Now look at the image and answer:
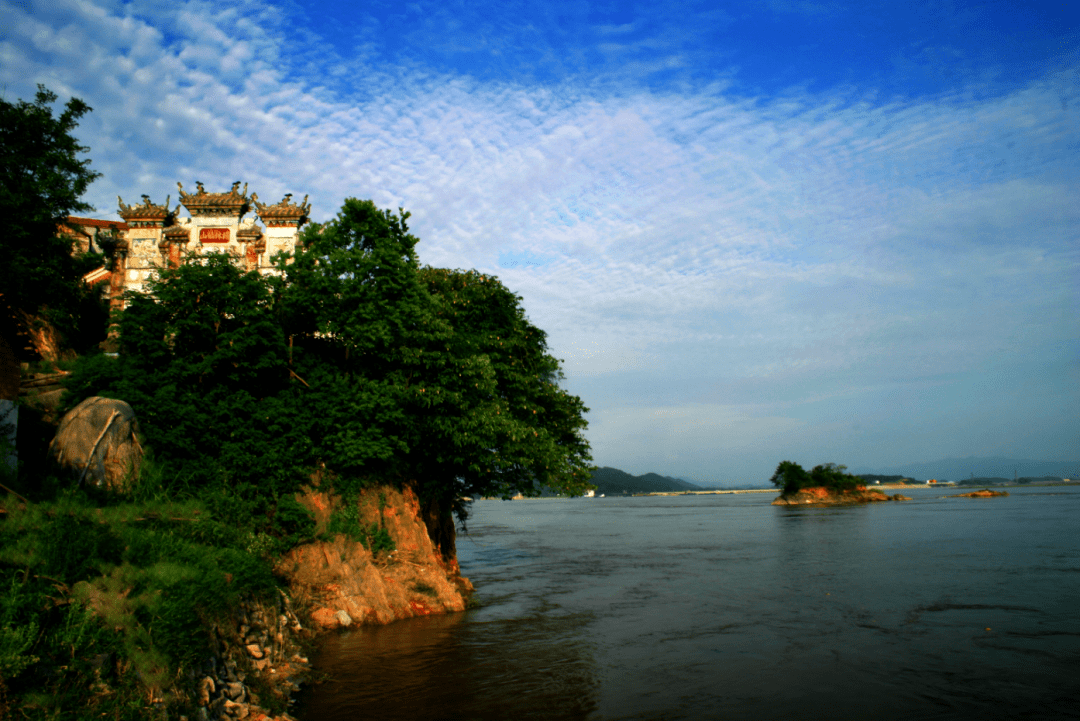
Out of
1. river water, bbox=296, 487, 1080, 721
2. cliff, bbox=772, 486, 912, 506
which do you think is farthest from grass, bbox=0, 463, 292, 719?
cliff, bbox=772, 486, 912, 506

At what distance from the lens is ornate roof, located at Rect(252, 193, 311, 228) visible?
103ft

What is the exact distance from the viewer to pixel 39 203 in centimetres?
2008

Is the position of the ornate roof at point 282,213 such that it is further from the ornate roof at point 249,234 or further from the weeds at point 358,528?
the weeds at point 358,528

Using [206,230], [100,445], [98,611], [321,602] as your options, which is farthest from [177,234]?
[98,611]

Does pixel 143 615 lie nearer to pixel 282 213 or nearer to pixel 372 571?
pixel 372 571

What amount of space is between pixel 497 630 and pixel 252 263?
21380mm

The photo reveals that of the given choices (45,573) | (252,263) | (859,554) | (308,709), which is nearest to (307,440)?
(308,709)

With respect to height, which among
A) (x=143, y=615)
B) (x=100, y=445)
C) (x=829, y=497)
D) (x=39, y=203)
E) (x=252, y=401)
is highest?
(x=39, y=203)

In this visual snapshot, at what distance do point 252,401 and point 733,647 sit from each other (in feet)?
52.7

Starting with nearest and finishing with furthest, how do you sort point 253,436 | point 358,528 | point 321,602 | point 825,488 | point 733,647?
point 321,602 → point 253,436 → point 733,647 → point 358,528 → point 825,488

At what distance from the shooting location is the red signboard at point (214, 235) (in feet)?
A: 105

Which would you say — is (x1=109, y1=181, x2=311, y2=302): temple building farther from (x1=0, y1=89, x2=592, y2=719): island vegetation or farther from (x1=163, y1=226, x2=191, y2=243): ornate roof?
(x1=0, y1=89, x2=592, y2=719): island vegetation

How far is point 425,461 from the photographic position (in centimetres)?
2398

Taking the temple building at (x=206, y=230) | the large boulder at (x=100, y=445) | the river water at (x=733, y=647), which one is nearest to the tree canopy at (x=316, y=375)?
the large boulder at (x=100, y=445)
